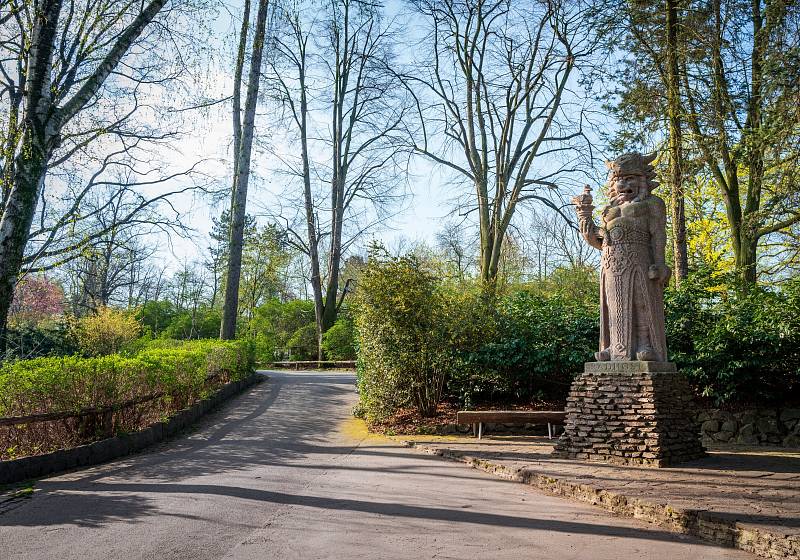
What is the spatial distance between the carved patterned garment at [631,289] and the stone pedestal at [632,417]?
12.5 inches

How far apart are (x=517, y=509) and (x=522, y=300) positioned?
350 inches

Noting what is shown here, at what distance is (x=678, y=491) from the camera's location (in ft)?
19.3

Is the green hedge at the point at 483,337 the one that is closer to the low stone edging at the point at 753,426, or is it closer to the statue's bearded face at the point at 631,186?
the low stone edging at the point at 753,426

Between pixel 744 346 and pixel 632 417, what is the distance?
4285mm

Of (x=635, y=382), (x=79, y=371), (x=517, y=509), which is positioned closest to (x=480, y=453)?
(x=635, y=382)

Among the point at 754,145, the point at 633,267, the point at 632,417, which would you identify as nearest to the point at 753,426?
the point at 632,417

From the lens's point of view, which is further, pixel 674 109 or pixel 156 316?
pixel 156 316

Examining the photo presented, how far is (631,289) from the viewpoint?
8.24 m

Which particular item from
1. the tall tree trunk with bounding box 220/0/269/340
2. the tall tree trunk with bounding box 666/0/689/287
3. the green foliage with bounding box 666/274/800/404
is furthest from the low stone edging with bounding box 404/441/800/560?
the tall tree trunk with bounding box 220/0/269/340

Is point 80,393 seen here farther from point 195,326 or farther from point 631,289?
point 195,326

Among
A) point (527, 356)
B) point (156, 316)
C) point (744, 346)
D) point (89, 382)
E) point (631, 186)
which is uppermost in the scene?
point (631, 186)

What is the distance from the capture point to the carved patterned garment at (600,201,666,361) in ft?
26.7

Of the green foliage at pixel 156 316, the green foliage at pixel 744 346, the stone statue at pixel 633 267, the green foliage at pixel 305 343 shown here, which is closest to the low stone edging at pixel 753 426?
the green foliage at pixel 744 346

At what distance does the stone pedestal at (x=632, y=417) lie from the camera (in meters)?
7.57
